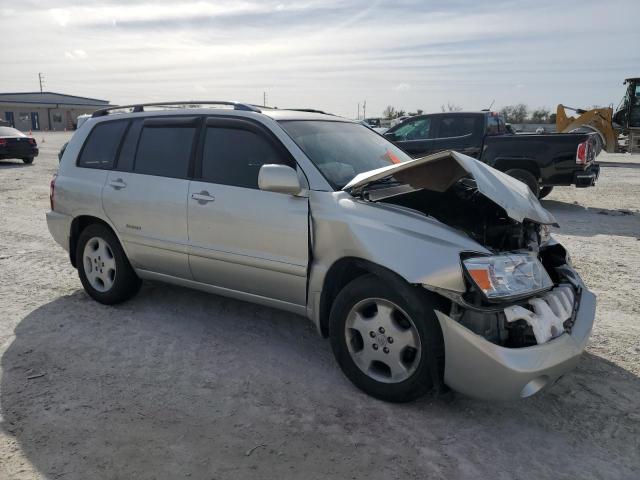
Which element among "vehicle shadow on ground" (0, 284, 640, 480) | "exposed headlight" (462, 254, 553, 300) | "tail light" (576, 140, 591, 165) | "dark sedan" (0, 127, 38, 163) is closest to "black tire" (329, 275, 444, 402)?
"vehicle shadow on ground" (0, 284, 640, 480)

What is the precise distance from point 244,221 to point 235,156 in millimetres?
564

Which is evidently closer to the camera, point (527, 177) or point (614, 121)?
point (527, 177)

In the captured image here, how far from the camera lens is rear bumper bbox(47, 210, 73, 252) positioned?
16.5ft

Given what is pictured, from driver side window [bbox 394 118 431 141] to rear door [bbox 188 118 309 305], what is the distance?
7.80 meters

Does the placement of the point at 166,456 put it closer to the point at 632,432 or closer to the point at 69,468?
the point at 69,468

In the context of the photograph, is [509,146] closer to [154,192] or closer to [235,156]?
[235,156]

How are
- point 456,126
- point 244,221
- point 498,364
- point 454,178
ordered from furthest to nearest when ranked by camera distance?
point 456,126, point 244,221, point 454,178, point 498,364

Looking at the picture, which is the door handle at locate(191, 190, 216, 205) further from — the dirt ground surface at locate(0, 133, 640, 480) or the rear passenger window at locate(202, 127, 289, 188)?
the dirt ground surface at locate(0, 133, 640, 480)

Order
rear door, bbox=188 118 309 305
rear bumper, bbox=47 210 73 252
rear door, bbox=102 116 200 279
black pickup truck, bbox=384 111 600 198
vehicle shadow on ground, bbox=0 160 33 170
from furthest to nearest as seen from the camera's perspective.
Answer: vehicle shadow on ground, bbox=0 160 33 170 → black pickup truck, bbox=384 111 600 198 → rear bumper, bbox=47 210 73 252 → rear door, bbox=102 116 200 279 → rear door, bbox=188 118 309 305

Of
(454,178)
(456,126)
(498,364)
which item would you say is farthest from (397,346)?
(456,126)

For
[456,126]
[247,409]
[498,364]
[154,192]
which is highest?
[456,126]

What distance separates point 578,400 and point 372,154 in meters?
2.32

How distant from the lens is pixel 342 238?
333cm

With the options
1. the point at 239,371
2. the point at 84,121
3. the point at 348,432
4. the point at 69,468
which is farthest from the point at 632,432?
the point at 84,121
